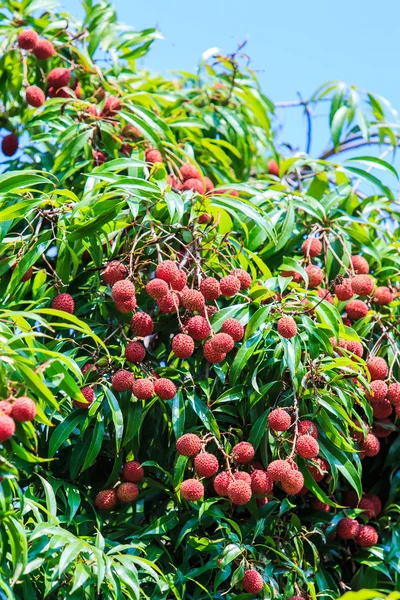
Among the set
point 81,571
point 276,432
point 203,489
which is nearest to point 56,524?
point 81,571

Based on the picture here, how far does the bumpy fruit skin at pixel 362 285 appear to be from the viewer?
2379 mm

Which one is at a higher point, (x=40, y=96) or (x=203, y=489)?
(x=40, y=96)

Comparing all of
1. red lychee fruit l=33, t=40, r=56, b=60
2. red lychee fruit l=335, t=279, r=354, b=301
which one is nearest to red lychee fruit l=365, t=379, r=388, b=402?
red lychee fruit l=335, t=279, r=354, b=301

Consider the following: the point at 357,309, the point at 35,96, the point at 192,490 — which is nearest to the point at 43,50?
the point at 35,96

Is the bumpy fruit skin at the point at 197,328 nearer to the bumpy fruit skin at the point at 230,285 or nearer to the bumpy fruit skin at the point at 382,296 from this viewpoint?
the bumpy fruit skin at the point at 230,285

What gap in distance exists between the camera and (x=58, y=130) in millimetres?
2656

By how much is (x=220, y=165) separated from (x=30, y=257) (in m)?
1.04

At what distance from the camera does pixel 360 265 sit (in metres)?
2.54

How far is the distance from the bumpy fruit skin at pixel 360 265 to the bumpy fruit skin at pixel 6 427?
1332 millimetres

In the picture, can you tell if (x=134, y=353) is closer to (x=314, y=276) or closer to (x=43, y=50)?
(x=314, y=276)

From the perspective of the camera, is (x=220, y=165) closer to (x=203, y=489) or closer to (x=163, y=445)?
(x=163, y=445)

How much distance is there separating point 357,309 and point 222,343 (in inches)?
22.7

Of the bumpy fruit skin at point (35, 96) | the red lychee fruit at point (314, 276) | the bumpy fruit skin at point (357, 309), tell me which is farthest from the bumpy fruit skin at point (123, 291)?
the bumpy fruit skin at point (35, 96)

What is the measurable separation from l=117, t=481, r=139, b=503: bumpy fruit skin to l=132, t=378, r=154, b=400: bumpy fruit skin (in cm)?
24
